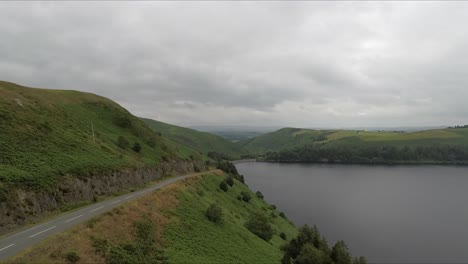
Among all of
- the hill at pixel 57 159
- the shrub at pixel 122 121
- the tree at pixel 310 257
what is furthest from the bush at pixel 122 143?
the tree at pixel 310 257

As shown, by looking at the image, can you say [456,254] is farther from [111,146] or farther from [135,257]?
[111,146]

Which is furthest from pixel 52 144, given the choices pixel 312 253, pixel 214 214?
pixel 312 253

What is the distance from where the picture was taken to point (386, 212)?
115 m

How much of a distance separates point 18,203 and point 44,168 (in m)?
7.74

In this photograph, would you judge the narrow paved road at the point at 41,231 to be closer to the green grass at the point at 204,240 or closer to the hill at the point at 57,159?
the hill at the point at 57,159

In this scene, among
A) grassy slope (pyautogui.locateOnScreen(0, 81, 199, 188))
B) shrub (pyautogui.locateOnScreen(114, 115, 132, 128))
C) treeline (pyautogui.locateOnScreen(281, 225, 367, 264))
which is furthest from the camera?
shrub (pyautogui.locateOnScreen(114, 115, 132, 128))

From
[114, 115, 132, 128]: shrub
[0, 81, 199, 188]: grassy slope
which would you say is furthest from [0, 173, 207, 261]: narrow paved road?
[114, 115, 132, 128]: shrub

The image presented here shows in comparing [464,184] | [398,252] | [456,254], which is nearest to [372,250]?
[398,252]

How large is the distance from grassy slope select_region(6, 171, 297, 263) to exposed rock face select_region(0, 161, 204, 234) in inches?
355

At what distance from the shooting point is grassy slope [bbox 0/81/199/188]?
132ft

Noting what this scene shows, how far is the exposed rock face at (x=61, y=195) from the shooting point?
1320 inches

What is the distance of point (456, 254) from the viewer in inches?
3063

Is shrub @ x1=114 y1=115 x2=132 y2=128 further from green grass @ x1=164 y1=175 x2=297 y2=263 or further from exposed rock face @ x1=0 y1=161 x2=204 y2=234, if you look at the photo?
green grass @ x1=164 y1=175 x2=297 y2=263

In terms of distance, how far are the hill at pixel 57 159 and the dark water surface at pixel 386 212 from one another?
192ft
